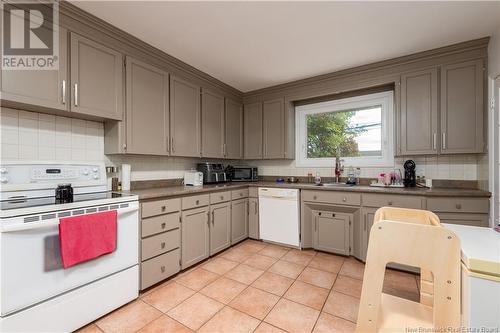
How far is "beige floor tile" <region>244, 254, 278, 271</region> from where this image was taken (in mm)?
Result: 2516

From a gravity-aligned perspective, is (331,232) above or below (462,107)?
below

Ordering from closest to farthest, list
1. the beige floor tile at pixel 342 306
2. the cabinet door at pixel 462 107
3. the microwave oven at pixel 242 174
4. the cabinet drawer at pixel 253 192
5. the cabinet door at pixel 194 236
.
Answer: the beige floor tile at pixel 342 306
the cabinet door at pixel 462 107
the cabinet door at pixel 194 236
the cabinet drawer at pixel 253 192
the microwave oven at pixel 242 174

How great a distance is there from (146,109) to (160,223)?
3.94 feet

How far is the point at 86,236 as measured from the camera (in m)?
1.54

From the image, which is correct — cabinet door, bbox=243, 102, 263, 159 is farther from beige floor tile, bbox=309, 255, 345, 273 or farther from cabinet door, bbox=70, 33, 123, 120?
cabinet door, bbox=70, 33, 123, 120

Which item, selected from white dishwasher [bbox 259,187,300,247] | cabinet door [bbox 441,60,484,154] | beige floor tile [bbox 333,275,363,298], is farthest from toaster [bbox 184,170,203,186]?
cabinet door [bbox 441,60,484,154]

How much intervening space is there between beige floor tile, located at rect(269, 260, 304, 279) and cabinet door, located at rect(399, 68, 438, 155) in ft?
6.01

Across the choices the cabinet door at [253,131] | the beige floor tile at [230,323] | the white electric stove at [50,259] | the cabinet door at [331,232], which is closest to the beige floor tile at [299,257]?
the cabinet door at [331,232]

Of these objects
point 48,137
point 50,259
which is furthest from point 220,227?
point 48,137

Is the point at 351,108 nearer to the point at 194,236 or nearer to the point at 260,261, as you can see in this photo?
the point at 260,261

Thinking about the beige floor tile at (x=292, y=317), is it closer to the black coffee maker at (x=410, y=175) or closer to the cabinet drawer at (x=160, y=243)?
the cabinet drawer at (x=160, y=243)

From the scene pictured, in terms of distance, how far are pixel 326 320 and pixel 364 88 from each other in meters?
2.72

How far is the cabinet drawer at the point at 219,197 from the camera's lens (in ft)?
8.91

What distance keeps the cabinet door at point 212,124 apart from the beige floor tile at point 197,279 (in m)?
1.48
